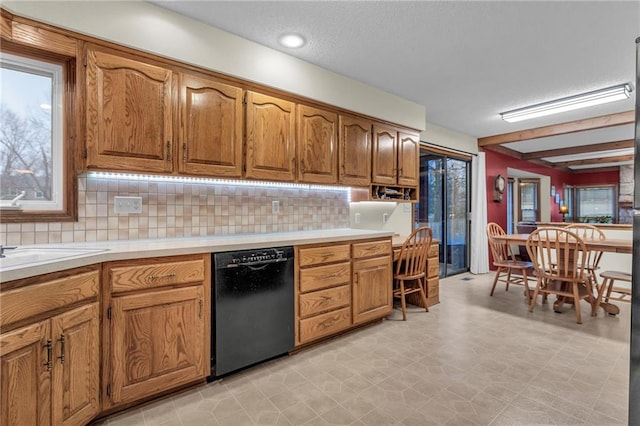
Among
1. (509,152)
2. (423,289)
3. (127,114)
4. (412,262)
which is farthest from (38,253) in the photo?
(509,152)

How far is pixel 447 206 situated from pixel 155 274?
15.4 ft

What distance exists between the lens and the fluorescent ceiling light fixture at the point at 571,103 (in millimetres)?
3303

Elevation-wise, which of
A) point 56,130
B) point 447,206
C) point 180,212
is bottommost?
point 180,212

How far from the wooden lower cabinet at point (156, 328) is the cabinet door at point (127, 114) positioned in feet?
2.28

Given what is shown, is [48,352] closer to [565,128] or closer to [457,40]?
[457,40]

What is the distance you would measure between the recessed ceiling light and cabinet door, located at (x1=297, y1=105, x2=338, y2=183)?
490 mm

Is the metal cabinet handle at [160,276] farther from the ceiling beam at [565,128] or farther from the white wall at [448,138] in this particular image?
the ceiling beam at [565,128]

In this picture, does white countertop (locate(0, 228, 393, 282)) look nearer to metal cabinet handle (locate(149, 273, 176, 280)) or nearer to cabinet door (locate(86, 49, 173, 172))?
metal cabinet handle (locate(149, 273, 176, 280))

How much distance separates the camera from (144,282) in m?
1.75

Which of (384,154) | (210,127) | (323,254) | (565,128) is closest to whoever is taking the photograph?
(210,127)

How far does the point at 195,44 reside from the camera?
220 centimetres

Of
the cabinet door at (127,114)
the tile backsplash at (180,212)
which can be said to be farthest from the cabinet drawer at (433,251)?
the cabinet door at (127,114)

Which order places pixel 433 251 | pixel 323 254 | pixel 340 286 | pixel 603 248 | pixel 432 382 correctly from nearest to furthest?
pixel 432 382 → pixel 323 254 → pixel 340 286 → pixel 603 248 → pixel 433 251

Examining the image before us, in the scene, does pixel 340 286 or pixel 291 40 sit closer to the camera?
pixel 291 40
